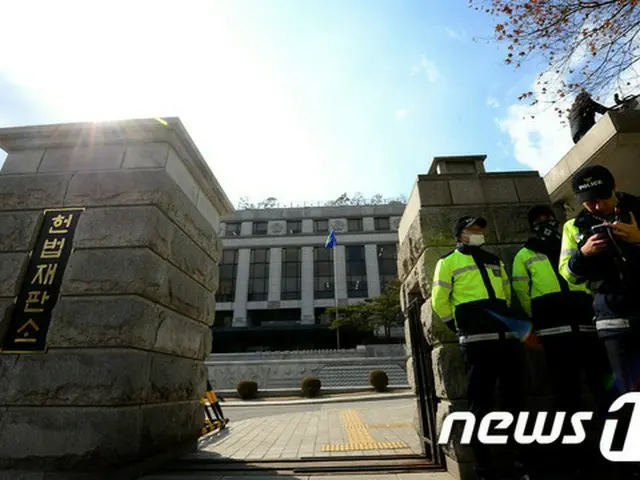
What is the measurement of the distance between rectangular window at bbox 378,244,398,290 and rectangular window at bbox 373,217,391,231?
2.70m

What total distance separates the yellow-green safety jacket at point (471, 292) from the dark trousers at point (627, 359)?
0.81 m

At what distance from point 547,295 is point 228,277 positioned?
44105 millimetres

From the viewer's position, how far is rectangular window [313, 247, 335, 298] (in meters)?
43.3

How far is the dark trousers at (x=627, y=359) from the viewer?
2363 mm

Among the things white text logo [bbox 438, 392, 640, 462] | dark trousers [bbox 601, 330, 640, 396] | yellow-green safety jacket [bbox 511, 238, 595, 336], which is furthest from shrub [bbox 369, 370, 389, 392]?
dark trousers [bbox 601, 330, 640, 396]

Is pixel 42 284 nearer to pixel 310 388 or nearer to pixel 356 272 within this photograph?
pixel 310 388

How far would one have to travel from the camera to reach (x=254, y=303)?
4297 centimetres

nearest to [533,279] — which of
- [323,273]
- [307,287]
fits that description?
[307,287]

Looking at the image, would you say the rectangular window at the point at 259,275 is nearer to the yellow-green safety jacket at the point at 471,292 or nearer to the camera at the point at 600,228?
the yellow-green safety jacket at the point at 471,292

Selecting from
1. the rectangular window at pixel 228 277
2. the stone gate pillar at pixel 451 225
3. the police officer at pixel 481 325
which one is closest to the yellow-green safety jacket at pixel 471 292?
the police officer at pixel 481 325

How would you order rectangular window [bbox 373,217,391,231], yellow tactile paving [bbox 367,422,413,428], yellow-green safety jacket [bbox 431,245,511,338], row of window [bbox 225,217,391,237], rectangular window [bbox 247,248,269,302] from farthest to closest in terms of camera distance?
row of window [bbox 225,217,391,237] → rectangular window [bbox 373,217,391,231] → rectangular window [bbox 247,248,269,302] → yellow tactile paving [bbox 367,422,413,428] → yellow-green safety jacket [bbox 431,245,511,338]

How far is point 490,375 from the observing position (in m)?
3.13

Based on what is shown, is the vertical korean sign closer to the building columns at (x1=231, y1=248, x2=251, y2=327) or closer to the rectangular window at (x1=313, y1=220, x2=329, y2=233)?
the building columns at (x1=231, y1=248, x2=251, y2=327)

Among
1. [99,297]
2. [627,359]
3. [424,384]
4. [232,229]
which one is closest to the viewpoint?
[627,359]
